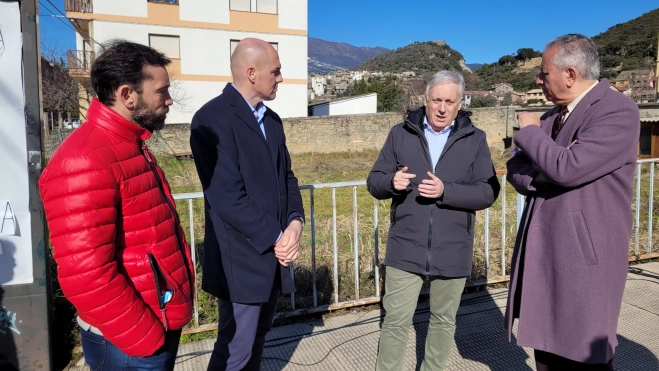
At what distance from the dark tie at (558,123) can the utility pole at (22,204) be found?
2.68 m

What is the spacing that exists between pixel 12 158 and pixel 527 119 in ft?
8.69

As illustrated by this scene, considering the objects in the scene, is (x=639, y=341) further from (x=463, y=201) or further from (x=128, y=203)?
(x=128, y=203)

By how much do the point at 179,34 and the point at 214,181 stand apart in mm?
25059

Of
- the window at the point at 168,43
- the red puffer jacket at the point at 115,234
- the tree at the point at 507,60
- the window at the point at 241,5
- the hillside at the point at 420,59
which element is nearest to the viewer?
the red puffer jacket at the point at 115,234

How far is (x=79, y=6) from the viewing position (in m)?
22.4

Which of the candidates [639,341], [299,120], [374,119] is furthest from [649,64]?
[639,341]

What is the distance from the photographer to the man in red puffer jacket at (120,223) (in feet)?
4.54

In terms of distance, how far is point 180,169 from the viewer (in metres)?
17.4

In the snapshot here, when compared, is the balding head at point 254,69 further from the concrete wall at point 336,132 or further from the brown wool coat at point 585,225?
the concrete wall at point 336,132

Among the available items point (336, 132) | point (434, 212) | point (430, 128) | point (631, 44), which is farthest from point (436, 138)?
point (631, 44)

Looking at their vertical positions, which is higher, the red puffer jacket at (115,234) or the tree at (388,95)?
the tree at (388,95)

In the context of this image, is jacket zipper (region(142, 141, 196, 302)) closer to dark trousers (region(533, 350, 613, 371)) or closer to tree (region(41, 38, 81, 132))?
dark trousers (region(533, 350, 613, 371))

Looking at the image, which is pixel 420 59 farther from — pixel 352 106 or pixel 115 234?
pixel 115 234

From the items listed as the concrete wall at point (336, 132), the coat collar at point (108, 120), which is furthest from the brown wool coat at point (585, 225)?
the concrete wall at point (336, 132)
